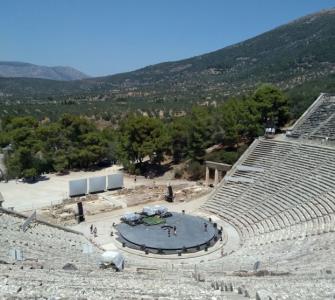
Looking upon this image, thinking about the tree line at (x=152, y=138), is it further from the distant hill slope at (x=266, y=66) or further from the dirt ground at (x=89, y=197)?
the distant hill slope at (x=266, y=66)

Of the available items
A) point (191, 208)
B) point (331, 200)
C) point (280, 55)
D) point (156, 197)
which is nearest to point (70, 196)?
point (156, 197)

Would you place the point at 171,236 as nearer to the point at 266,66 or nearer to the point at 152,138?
the point at 152,138

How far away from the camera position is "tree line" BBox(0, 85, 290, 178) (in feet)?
144

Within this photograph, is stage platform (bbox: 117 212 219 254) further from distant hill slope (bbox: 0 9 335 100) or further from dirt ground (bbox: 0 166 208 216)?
distant hill slope (bbox: 0 9 335 100)

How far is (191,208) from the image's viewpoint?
33.2 meters

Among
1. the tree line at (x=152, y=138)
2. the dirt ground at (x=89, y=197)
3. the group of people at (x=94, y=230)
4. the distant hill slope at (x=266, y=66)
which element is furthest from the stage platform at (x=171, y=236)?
the distant hill slope at (x=266, y=66)

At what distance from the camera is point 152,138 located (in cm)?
4481

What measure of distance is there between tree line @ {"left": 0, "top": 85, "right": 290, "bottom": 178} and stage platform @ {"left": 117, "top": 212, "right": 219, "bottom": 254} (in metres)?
13.9

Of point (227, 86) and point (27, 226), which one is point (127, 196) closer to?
point (27, 226)

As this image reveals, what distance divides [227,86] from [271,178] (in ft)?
377

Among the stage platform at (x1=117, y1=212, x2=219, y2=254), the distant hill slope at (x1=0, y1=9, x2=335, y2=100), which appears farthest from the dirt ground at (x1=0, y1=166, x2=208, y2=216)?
the distant hill slope at (x1=0, y1=9, x2=335, y2=100)

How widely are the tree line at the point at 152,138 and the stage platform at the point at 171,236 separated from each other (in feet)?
45.5

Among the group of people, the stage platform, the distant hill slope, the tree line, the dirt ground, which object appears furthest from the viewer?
the distant hill slope

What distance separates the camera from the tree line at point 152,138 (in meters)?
43.8
